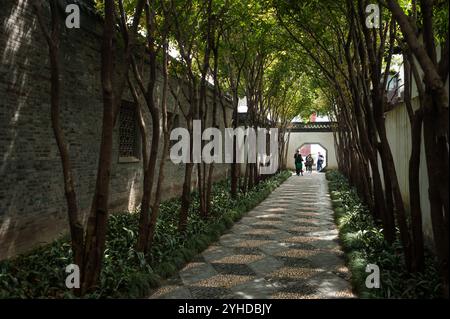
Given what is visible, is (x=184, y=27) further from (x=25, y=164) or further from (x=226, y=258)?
(x=226, y=258)

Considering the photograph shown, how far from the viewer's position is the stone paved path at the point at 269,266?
453cm

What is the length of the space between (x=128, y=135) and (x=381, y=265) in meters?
6.31

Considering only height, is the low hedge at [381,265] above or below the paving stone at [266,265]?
above

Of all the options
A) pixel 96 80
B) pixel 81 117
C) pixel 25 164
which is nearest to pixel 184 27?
pixel 96 80

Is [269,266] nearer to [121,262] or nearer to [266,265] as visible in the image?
[266,265]

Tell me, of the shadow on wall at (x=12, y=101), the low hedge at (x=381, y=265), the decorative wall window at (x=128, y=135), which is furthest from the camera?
the decorative wall window at (x=128, y=135)

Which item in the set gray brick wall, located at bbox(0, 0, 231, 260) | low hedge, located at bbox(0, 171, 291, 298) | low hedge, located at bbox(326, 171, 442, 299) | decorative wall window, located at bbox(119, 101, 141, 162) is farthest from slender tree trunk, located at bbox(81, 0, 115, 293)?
decorative wall window, located at bbox(119, 101, 141, 162)

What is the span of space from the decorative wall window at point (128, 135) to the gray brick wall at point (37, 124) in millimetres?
1209

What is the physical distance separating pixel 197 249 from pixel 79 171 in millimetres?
2695

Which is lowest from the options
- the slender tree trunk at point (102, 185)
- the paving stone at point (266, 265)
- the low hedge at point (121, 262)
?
the paving stone at point (266, 265)

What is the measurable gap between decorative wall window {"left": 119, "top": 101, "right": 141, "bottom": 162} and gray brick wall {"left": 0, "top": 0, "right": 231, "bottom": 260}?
1209 mm

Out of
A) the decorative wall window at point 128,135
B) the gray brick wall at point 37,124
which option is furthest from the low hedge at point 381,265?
the decorative wall window at point 128,135

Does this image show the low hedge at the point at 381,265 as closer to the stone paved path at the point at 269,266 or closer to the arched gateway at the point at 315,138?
the stone paved path at the point at 269,266

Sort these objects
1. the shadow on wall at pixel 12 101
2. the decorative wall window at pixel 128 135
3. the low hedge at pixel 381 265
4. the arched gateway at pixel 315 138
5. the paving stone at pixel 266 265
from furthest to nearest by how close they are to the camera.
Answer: the arched gateway at pixel 315 138
the decorative wall window at pixel 128 135
the paving stone at pixel 266 265
the shadow on wall at pixel 12 101
the low hedge at pixel 381 265
